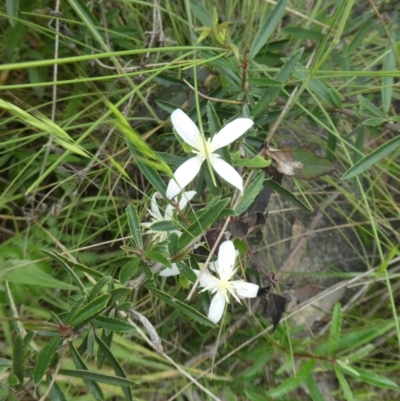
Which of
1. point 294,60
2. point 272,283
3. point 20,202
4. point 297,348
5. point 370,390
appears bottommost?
point 370,390

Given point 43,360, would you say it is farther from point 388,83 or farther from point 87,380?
point 388,83

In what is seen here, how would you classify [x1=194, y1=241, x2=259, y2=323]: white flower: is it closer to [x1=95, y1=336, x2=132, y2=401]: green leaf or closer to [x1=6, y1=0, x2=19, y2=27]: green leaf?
[x1=95, y1=336, x2=132, y2=401]: green leaf

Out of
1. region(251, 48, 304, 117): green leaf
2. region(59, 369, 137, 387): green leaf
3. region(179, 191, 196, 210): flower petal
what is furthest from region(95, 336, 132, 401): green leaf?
region(251, 48, 304, 117): green leaf

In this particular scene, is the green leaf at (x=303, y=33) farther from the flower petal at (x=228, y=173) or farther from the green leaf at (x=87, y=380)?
the green leaf at (x=87, y=380)

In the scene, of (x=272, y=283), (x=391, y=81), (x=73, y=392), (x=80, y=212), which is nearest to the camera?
(x=272, y=283)

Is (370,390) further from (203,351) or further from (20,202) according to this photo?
(20,202)

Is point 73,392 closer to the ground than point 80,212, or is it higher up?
closer to the ground

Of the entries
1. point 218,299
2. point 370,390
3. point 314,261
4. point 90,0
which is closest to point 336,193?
point 314,261
